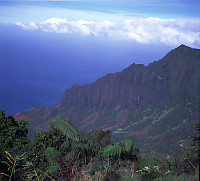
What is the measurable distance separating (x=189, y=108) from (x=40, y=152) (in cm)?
8710

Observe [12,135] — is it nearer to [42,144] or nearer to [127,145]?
[42,144]

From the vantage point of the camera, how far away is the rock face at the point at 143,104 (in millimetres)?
79812

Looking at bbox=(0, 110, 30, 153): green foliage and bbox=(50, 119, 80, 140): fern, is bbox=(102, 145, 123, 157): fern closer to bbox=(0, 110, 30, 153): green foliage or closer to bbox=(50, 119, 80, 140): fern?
bbox=(50, 119, 80, 140): fern

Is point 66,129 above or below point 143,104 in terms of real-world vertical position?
above

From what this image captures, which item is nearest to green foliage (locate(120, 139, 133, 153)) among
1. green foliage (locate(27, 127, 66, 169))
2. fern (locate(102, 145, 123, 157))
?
fern (locate(102, 145, 123, 157))

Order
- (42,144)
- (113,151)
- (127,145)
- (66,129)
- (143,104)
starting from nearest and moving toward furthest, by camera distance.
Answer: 1. (113,151)
2. (127,145)
3. (42,144)
4. (66,129)
5. (143,104)

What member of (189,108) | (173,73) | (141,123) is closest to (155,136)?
(141,123)

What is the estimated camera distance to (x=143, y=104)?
108m

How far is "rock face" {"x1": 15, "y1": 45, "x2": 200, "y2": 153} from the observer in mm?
79812

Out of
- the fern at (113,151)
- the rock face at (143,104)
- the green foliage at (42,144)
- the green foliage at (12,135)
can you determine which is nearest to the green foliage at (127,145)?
the fern at (113,151)

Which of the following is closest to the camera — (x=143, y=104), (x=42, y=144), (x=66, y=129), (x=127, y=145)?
(x=127, y=145)

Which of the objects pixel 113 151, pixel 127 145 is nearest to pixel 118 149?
pixel 113 151

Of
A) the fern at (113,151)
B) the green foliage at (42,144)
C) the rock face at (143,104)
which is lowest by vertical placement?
the rock face at (143,104)

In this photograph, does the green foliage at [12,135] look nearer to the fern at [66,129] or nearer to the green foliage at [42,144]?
the green foliage at [42,144]
